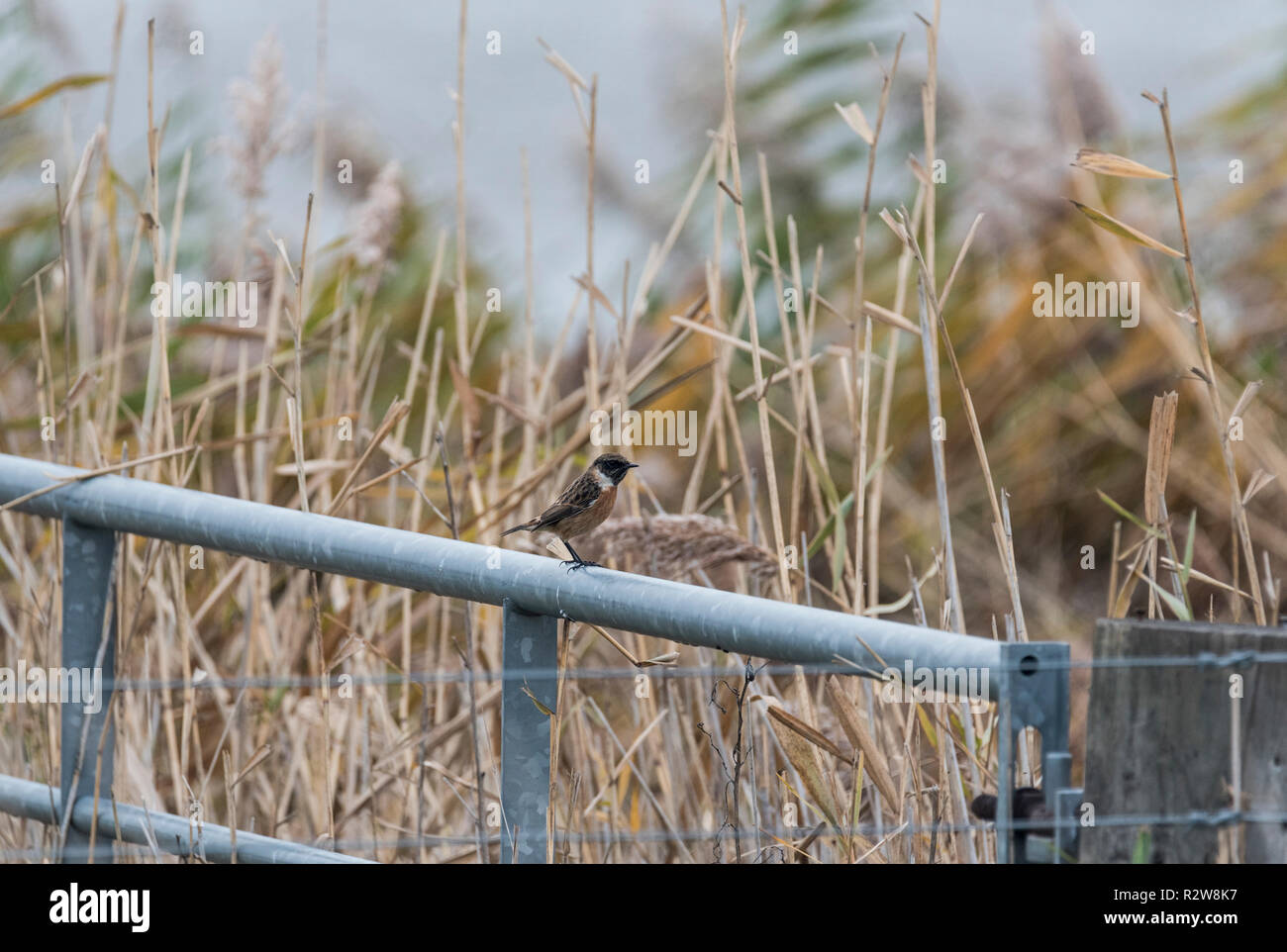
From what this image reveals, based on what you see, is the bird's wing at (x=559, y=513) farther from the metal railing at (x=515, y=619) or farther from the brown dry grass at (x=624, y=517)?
the metal railing at (x=515, y=619)

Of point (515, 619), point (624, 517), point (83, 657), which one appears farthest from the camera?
point (624, 517)

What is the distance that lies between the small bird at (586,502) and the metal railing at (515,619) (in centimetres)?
28

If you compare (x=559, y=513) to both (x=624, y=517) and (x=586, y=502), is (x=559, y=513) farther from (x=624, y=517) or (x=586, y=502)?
(x=624, y=517)

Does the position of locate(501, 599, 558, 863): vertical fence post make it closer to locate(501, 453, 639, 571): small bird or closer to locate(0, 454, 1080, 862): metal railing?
locate(0, 454, 1080, 862): metal railing

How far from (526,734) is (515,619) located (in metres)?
0.11

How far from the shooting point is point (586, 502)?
5.34ft

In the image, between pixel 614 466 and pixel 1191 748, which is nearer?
pixel 1191 748

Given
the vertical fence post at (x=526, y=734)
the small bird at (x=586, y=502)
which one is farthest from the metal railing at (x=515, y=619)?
the small bird at (x=586, y=502)

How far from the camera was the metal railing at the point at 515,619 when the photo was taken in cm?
98

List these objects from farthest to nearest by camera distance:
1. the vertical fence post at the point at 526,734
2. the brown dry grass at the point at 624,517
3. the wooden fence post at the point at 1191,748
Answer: the brown dry grass at the point at 624,517
the vertical fence post at the point at 526,734
the wooden fence post at the point at 1191,748

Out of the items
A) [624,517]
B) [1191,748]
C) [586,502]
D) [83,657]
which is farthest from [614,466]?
[1191,748]

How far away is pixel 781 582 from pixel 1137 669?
662 millimetres
